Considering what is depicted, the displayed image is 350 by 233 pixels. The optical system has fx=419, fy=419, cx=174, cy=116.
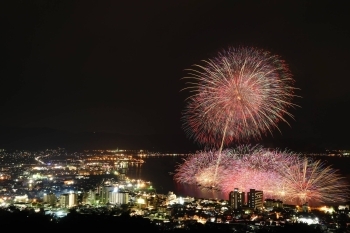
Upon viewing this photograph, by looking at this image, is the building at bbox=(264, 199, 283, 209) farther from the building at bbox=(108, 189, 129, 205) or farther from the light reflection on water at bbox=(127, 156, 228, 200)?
the building at bbox=(108, 189, 129, 205)

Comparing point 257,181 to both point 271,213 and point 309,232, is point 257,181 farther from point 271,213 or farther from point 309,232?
point 309,232

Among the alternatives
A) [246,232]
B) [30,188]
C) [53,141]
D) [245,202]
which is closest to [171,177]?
[30,188]

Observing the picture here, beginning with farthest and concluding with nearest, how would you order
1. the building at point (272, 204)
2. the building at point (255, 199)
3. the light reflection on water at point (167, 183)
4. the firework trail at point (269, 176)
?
the light reflection on water at point (167, 183), the firework trail at point (269, 176), the building at point (255, 199), the building at point (272, 204)

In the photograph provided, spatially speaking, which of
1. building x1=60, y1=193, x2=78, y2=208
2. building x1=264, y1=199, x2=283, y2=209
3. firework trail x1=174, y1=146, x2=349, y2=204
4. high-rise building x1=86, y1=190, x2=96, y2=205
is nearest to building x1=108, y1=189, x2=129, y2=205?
high-rise building x1=86, y1=190, x2=96, y2=205

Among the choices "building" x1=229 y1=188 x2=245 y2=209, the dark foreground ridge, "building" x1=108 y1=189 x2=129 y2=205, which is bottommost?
"building" x1=108 y1=189 x2=129 y2=205

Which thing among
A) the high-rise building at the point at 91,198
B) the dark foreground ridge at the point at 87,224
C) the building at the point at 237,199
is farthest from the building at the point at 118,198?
the dark foreground ridge at the point at 87,224

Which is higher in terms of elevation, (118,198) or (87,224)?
(87,224)

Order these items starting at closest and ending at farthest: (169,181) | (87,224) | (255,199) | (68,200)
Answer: (87,224), (68,200), (255,199), (169,181)

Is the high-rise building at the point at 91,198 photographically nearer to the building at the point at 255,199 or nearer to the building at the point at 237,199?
the building at the point at 237,199

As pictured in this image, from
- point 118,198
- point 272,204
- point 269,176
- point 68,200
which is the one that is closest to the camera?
point 272,204

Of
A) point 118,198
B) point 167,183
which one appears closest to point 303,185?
point 118,198

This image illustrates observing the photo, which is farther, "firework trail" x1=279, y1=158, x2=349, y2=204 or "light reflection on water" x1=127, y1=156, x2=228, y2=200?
"light reflection on water" x1=127, y1=156, x2=228, y2=200

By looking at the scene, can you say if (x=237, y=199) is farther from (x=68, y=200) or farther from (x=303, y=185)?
(x=68, y=200)
